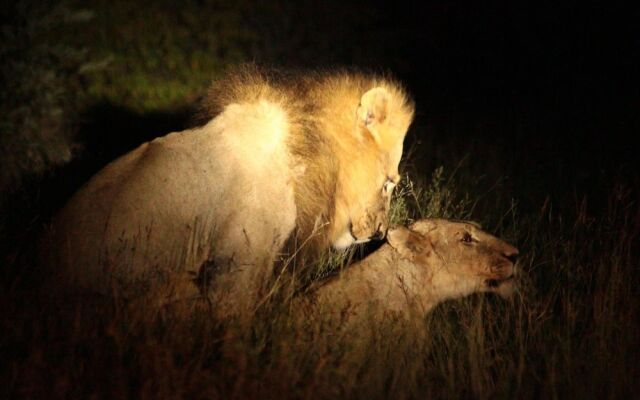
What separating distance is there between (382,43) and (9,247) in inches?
313

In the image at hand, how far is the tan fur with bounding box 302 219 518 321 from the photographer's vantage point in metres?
3.97

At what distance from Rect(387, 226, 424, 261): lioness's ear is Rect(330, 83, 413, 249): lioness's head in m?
0.38

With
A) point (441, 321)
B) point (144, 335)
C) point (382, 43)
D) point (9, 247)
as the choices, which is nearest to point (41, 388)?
point (144, 335)

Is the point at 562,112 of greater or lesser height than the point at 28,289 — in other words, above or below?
below

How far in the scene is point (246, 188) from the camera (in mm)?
3744

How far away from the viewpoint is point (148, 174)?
354 cm

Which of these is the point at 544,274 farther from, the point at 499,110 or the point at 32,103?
the point at 499,110

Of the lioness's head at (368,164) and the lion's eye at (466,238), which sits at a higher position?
the lioness's head at (368,164)

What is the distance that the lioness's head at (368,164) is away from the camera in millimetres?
4297

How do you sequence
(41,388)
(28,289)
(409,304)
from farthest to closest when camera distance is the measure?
(409,304) < (28,289) < (41,388)

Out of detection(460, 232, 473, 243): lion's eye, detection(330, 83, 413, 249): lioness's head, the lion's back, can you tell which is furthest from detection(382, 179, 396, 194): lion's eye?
the lion's back

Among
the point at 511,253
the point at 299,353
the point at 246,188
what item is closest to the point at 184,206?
the point at 246,188

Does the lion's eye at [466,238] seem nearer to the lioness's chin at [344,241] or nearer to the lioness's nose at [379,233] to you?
the lioness's nose at [379,233]

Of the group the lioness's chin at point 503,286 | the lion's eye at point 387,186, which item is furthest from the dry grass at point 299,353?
the lion's eye at point 387,186
